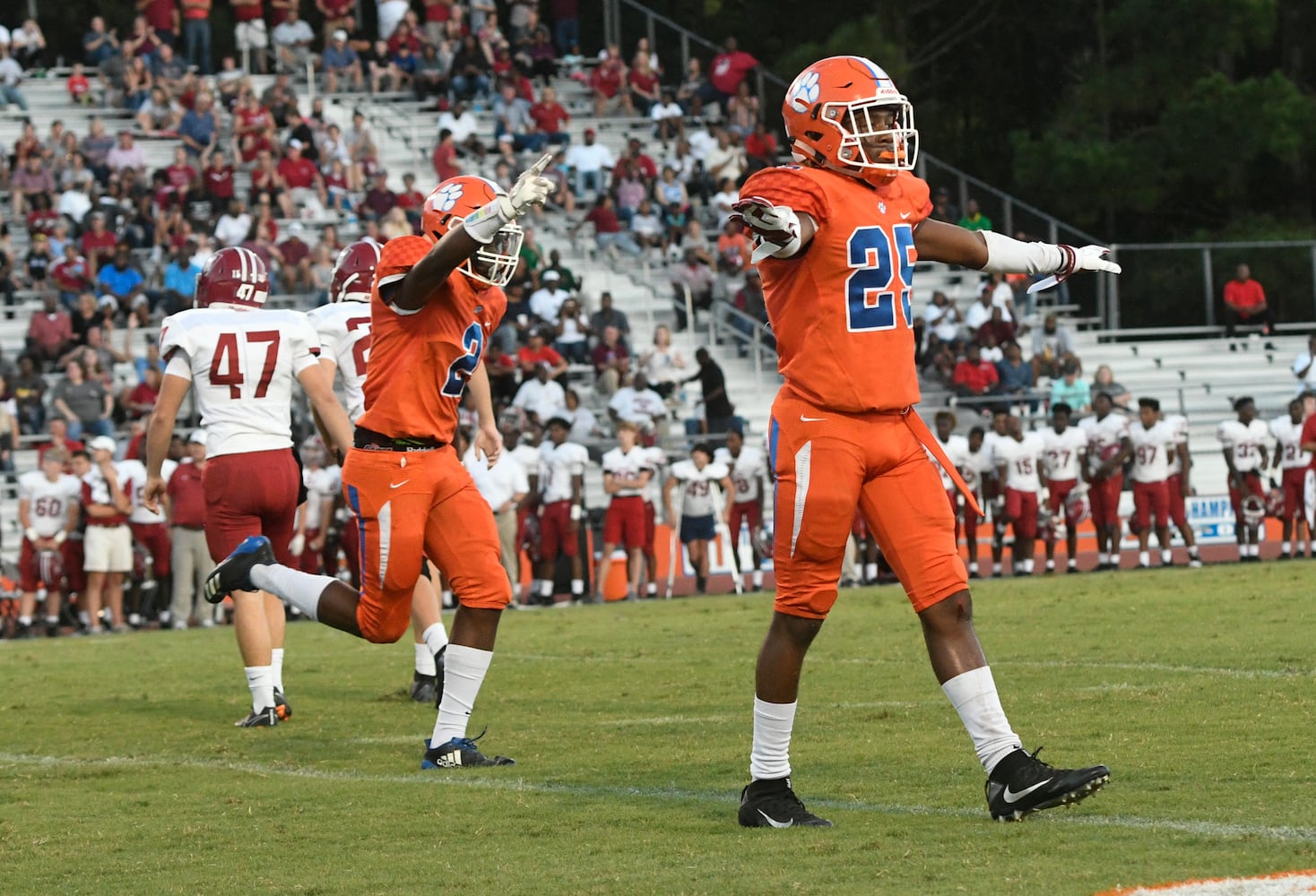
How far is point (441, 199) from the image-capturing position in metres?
6.82

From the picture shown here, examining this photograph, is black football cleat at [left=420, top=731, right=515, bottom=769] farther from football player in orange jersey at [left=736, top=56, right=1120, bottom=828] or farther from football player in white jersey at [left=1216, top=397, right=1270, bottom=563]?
football player in white jersey at [left=1216, top=397, right=1270, bottom=563]

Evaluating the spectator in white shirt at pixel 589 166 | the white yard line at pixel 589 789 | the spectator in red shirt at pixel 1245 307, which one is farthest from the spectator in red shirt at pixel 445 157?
the white yard line at pixel 589 789

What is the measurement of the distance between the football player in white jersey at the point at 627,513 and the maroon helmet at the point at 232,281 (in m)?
9.88

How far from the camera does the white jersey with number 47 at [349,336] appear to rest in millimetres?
8891

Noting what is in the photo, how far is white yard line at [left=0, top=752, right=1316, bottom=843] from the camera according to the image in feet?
16.1

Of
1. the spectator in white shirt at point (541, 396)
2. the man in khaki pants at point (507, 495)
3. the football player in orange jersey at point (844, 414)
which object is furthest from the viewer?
the spectator in white shirt at point (541, 396)

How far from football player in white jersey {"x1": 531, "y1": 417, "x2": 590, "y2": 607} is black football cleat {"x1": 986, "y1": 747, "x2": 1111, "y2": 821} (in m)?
13.2

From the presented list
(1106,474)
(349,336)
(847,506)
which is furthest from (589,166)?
(847,506)

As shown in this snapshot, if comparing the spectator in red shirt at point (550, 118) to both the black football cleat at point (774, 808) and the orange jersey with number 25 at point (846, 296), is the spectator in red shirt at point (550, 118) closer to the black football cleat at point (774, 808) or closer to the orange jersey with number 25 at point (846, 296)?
the orange jersey with number 25 at point (846, 296)

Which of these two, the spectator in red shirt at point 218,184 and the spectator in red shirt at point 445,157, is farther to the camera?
the spectator in red shirt at point 445,157

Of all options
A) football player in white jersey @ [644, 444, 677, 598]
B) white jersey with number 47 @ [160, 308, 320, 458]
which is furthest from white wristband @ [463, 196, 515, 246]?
football player in white jersey @ [644, 444, 677, 598]

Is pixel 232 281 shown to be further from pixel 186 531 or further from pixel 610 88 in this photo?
pixel 610 88

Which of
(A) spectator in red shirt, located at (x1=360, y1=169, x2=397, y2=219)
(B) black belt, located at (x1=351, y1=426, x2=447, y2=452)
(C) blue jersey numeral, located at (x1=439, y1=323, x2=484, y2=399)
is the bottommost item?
(B) black belt, located at (x1=351, y1=426, x2=447, y2=452)

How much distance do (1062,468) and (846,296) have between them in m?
14.3
